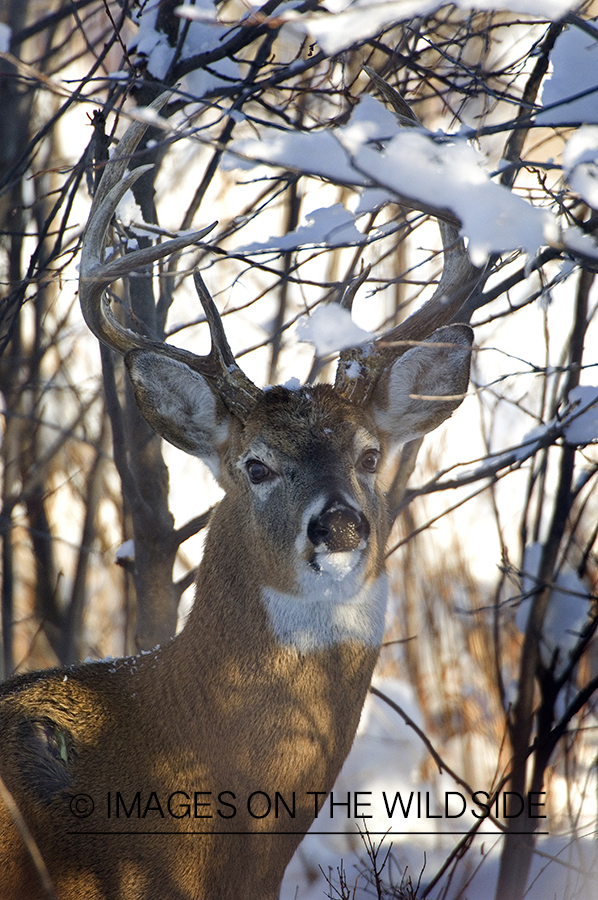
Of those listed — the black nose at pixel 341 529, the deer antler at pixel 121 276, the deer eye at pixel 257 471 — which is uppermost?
the deer antler at pixel 121 276

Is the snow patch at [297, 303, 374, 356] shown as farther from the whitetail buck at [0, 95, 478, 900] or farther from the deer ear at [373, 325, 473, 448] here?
the deer ear at [373, 325, 473, 448]

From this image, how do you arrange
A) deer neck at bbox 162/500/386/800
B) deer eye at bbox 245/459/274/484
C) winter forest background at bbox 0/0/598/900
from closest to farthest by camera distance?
winter forest background at bbox 0/0/598/900
deer neck at bbox 162/500/386/800
deer eye at bbox 245/459/274/484

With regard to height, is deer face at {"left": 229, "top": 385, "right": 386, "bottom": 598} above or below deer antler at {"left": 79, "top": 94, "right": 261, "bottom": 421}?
below

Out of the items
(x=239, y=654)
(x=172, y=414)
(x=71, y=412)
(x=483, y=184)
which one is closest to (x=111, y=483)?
(x=71, y=412)

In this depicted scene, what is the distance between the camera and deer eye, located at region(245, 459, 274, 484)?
3232 millimetres

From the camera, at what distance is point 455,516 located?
812 centimetres

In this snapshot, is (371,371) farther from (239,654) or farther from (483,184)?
(483,184)

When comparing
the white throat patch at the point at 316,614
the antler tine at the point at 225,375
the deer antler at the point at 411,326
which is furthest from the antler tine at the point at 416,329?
the white throat patch at the point at 316,614

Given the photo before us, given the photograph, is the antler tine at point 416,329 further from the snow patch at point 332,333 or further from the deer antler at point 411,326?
the snow patch at point 332,333

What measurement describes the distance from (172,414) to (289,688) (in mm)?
1209

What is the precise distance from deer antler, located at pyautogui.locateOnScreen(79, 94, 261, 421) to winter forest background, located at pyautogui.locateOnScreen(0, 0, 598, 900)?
0.49ft

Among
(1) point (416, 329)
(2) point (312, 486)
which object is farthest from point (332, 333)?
(1) point (416, 329)

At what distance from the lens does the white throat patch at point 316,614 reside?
298cm

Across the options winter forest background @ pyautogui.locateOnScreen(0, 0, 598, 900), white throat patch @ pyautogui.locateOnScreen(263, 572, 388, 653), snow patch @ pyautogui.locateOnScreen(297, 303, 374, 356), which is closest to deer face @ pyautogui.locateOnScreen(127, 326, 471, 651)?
white throat patch @ pyautogui.locateOnScreen(263, 572, 388, 653)
